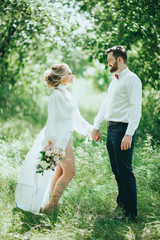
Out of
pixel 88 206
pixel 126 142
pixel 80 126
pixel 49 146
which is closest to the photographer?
pixel 126 142

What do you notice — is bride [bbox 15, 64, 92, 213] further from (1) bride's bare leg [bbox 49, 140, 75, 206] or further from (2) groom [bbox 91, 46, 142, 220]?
(2) groom [bbox 91, 46, 142, 220]

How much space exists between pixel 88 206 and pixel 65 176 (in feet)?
1.49

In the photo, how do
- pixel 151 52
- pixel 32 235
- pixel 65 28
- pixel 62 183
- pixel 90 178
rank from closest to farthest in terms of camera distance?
pixel 32 235 → pixel 62 183 → pixel 90 178 → pixel 65 28 → pixel 151 52

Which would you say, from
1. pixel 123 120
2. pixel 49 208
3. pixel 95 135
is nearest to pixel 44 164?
pixel 49 208

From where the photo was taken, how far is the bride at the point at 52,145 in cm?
338

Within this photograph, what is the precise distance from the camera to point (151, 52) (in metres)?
5.95

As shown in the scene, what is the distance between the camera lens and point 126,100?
10.4ft

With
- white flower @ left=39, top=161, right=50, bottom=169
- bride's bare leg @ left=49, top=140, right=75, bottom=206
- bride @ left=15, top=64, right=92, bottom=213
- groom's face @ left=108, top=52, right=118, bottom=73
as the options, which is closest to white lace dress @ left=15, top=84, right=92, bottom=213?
bride @ left=15, top=64, right=92, bottom=213

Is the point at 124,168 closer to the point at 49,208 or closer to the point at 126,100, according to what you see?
the point at 126,100

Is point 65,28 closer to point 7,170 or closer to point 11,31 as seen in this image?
point 11,31

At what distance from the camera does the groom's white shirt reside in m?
3.03

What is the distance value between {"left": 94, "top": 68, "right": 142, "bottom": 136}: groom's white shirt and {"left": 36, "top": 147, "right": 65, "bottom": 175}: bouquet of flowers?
69 cm

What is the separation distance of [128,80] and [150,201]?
60.8 inches

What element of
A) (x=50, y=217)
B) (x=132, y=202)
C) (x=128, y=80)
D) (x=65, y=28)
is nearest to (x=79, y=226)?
(x=50, y=217)
